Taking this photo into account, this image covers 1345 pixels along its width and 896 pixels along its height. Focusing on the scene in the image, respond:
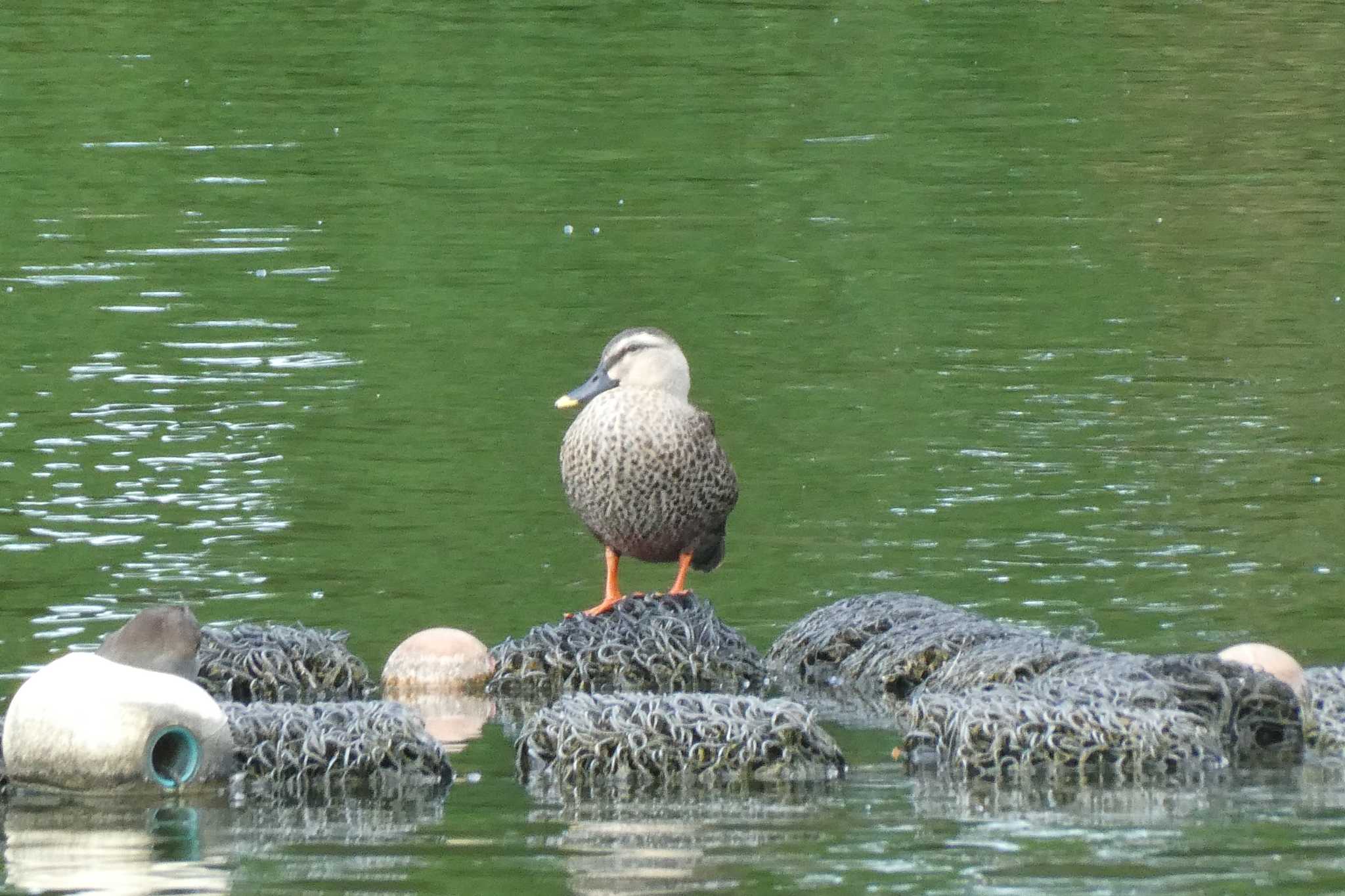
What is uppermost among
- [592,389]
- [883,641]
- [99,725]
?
[592,389]

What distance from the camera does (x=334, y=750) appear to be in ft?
35.3

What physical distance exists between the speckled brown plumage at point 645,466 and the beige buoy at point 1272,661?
239 centimetres

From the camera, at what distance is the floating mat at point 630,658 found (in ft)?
41.0

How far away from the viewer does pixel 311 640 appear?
12547 millimetres

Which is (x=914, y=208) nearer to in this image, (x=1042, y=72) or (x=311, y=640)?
(x=1042, y=72)

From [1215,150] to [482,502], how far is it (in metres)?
15.9

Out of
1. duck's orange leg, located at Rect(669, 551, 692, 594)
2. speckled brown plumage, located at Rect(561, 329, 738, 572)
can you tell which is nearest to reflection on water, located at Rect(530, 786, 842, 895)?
speckled brown plumage, located at Rect(561, 329, 738, 572)

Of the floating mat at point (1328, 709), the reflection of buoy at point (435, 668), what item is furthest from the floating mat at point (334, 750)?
the floating mat at point (1328, 709)

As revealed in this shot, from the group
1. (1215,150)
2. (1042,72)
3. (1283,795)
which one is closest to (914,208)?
(1215,150)

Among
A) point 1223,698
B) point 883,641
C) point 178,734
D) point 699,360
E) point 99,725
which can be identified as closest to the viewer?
point 99,725

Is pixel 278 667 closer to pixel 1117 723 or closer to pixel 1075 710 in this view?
pixel 1075 710

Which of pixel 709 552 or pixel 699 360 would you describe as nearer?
pixel 709 552

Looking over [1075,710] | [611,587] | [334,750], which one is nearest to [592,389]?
[611,587]

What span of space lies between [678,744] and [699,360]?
1022cm
